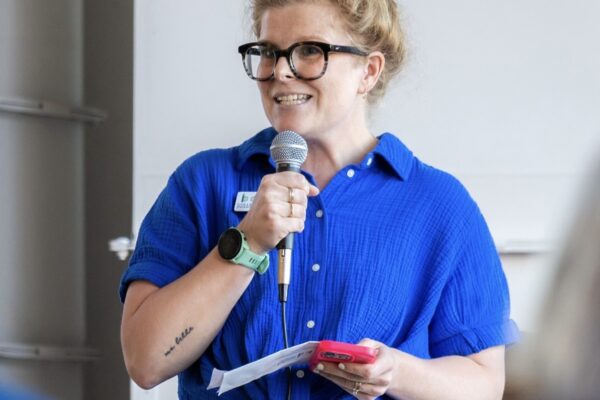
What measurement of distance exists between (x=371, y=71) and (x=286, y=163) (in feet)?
1.48

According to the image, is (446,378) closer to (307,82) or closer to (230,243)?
(230,243)

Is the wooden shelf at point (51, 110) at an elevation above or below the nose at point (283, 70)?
below

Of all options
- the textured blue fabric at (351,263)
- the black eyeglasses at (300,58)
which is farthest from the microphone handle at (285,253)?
the black eyeglasses at (300,58)

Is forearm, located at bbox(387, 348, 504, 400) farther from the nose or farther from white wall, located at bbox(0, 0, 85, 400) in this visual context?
white wall, located at bbox(0, 0, 85, 400)

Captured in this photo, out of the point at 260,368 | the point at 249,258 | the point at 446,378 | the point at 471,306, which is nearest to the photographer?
the point at 260,368

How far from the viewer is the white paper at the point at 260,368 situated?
1.84 m

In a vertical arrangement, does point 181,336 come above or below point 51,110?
below

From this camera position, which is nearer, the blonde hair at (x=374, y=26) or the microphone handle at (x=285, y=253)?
the microphone handle at (x=285, y=253)

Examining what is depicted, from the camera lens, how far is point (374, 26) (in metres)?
2.21

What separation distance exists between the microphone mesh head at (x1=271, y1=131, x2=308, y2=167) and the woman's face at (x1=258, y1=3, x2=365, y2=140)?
128 mm

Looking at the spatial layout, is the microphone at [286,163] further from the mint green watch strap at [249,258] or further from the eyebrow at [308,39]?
the eyebrow at [308,39]

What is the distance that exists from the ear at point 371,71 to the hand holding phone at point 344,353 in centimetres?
65

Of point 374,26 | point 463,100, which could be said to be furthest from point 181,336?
point 463,100

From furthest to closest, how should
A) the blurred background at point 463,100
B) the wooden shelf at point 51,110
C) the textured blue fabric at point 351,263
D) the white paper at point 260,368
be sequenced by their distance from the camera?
the wooden shelf at point 51,110 < the blurred background at point 463,100 < the textured blue fabric at point 351,263 < the white paper at point 260,368
